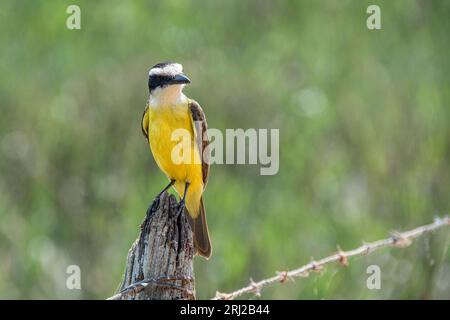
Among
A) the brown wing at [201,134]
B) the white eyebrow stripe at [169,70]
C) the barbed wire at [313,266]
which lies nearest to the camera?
the barbed wire at [313,266]

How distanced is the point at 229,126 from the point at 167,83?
3066 mm

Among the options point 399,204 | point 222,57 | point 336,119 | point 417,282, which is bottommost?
point 417,282

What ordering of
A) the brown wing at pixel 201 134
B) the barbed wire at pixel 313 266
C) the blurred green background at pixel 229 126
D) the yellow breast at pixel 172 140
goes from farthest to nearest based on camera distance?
1. the blurred green background at pixel 229 126
2. the brown wing at pixel 201 134
3. the yellow breast at pixel 172 140
4. the barbed wire at pixel 313 266

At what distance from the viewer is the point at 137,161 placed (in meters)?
8.98

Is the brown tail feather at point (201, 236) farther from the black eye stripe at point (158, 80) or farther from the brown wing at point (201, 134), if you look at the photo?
the black eye stripe at point (158, 80)

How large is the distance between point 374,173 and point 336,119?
681 millimetres

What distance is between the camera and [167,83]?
5.72 m

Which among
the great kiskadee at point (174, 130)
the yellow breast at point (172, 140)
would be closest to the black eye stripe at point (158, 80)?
the great kiskadee at point (174, 130)

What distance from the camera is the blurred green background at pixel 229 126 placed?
8477 millimetres

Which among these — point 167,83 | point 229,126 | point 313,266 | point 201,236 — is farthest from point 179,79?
point 229,126

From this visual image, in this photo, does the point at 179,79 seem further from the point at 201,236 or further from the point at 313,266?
the point at 313,266

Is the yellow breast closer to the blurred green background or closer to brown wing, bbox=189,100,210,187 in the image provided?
brown wing, bbox=189,100,210,187
